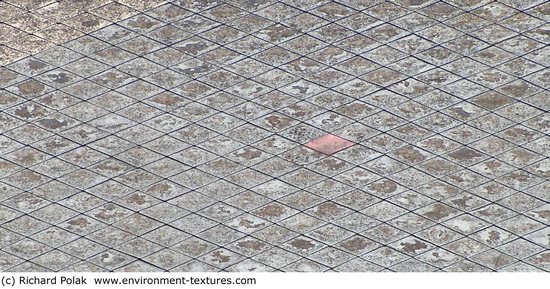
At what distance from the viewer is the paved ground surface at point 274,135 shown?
70.4 feet

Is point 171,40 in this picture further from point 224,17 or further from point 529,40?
point 529,40

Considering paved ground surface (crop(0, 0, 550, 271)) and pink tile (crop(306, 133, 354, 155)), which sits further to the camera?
pink tile (crop(306, 133, 354, 155))

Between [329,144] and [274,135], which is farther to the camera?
[274,135]

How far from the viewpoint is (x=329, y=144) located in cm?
2281

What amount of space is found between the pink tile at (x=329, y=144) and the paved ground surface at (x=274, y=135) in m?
0.03

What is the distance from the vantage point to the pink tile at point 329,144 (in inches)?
895

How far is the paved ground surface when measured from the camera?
70.4 ft

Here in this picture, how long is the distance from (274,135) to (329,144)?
675 mm

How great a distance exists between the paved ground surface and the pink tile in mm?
30

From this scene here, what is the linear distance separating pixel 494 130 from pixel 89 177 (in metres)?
4.87

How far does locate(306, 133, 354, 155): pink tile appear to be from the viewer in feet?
74.6

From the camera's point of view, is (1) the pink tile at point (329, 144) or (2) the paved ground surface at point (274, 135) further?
(1) the pink tile at point (329, 144)

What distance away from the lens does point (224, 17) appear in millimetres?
24734
